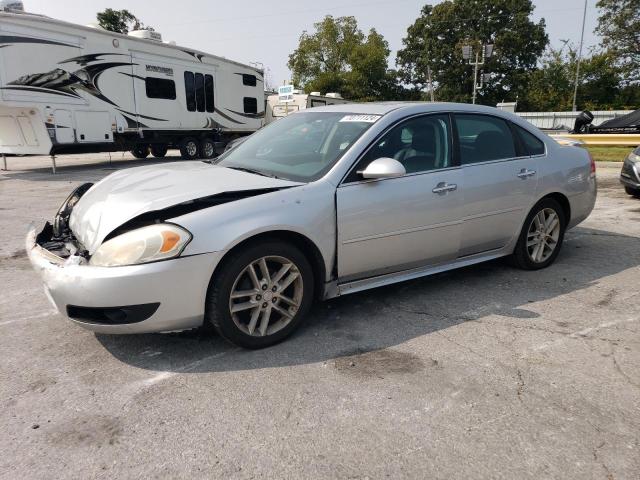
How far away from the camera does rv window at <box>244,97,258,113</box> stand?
19.1 meters

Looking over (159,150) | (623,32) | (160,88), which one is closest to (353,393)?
(160,88)

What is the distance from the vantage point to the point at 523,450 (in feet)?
7.43

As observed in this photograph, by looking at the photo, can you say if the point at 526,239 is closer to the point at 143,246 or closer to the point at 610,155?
the point at 143,246

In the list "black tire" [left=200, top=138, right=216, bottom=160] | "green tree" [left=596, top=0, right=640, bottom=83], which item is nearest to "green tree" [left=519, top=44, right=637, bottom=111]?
Answer: "green tree" [left=596, top=0, right=640, bottom=83]

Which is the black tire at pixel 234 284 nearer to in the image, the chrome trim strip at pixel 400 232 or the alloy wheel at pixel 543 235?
the chrome trim strip at pixel 400 232

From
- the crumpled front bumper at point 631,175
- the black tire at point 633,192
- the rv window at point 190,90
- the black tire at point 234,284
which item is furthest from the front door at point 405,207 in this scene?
the rv window at point 190,90

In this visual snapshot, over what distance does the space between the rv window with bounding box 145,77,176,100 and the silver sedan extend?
39.1 ft

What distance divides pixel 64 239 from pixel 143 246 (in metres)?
0.98

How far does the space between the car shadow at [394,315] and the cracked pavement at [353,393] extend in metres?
0.02

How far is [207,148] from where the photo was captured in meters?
17.9

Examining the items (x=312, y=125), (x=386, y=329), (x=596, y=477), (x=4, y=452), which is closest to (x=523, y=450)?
(x=596, y=477)

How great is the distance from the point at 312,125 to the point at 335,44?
58.4 m

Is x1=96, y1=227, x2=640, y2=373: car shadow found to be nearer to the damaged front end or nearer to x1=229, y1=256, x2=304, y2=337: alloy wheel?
x1=229, y1=256, x2=304, y2=337: alloy wheel

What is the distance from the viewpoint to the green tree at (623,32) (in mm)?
44438
